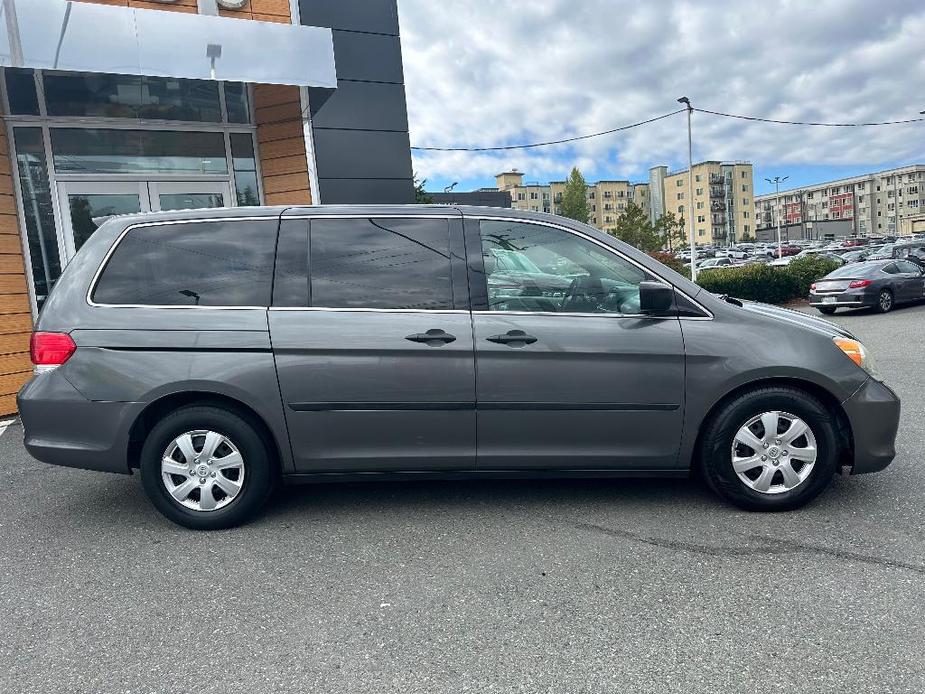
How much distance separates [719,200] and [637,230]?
311 ft

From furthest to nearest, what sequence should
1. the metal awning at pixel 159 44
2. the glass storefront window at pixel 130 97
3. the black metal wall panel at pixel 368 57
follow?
the black metal wall panel at pixel 368 57, the glass storefront window at pixel 130 97, the metal awning at pixel 159 44

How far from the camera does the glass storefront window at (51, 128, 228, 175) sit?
748 cm

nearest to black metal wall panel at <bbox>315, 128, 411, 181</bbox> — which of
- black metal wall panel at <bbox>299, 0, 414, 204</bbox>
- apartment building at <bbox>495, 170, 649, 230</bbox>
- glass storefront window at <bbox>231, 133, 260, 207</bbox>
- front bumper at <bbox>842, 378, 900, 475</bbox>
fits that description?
black metal wall panel at <bbox>299, 0, 414, 204</bbox>

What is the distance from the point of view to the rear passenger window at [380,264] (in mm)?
3498

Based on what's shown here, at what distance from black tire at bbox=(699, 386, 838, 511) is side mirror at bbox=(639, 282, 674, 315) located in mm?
654

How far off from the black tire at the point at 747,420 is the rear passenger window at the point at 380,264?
1.62 m

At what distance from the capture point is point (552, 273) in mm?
3578

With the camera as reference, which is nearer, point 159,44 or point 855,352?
point 855,352

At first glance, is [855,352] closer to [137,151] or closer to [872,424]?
[872,424]

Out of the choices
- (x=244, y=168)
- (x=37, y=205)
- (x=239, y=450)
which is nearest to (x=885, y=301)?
(x=244, y=168)

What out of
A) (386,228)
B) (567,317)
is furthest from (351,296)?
(567,317)

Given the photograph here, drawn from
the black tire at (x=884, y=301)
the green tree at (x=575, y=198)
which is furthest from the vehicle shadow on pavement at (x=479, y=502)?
the green tree at (x=575, y=198)

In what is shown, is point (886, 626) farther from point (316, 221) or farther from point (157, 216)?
point (157, 216)

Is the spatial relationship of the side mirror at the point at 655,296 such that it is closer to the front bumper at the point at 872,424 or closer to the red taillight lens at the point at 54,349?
the front bumper at the point at 872,424
